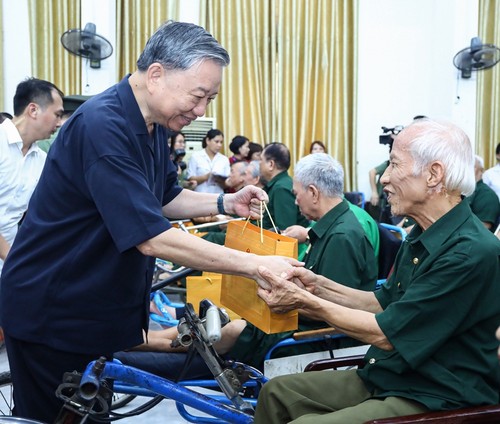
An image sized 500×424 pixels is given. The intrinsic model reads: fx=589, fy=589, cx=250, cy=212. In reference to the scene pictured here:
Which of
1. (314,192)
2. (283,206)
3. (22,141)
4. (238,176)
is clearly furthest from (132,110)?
(238,176)

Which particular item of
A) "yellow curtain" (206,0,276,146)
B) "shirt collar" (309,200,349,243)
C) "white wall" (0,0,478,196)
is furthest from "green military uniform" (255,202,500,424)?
"white wall" (0,0,478,196)

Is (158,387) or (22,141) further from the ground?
(22,141)

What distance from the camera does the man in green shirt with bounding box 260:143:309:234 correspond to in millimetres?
4086

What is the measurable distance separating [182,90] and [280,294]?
62cm

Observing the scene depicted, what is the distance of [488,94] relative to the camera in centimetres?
819

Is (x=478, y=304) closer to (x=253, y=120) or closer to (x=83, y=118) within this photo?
(x=83, y=118)

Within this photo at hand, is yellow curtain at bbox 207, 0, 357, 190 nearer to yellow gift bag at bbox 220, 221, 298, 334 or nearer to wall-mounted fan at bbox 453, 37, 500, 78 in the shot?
wall-mounted fan at bbox 453, 37, 500, 78

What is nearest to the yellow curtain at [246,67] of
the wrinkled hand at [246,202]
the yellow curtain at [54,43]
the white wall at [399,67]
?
the white wall at [399,67]

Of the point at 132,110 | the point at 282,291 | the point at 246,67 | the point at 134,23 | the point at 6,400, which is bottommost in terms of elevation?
the point at 6,400

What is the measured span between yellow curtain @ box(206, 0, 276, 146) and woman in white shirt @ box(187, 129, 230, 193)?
3.59ft

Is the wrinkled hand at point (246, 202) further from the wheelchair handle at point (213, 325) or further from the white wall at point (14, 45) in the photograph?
the white wall at point (14, 45)

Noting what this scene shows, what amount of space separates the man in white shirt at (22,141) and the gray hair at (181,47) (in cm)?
173

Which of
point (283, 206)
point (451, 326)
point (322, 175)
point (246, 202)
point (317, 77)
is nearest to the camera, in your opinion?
point (451, 326)

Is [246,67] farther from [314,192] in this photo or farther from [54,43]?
[314,192]
